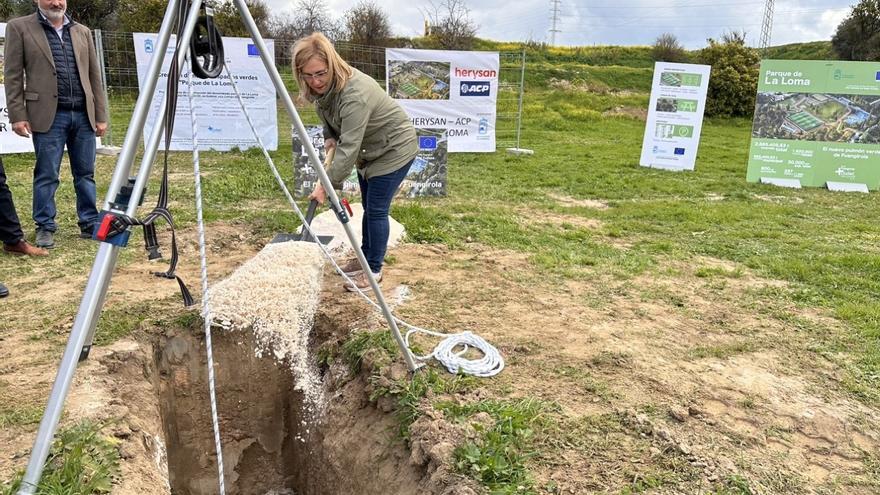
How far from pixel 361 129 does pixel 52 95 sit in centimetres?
294

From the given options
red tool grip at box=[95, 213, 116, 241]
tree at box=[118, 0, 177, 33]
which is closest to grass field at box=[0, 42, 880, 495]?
red tool grip at box=[95, 213, 116, 241]

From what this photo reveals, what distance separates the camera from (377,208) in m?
3.97

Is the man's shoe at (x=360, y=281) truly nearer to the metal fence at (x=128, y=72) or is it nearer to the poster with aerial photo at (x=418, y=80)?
the metal fence at (x=128, y=72)

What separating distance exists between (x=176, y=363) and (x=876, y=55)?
26504 mm

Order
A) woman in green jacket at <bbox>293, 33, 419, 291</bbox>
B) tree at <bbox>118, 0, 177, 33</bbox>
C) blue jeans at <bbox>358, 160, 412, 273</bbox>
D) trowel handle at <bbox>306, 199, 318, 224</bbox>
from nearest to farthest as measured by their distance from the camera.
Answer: trowel handle at <bbox>306, 199, 318, 224</bbox> → woman in green jacket at <bbox>293, 33, 419, 291</bbox> → blue jeans at <bbox>358, 160, 412, 273</bbox> → tree at <bbox>118, 0, 177, 33</bbox>

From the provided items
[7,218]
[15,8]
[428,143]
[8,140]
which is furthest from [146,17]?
[7,218]

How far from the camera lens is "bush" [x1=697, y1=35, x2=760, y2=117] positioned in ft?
58.5

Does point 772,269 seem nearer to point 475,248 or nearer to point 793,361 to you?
point 793,361

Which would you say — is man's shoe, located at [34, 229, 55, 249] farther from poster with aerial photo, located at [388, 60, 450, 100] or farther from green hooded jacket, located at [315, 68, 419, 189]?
poster with aerial photo, located at [388, 60, 450, 100]

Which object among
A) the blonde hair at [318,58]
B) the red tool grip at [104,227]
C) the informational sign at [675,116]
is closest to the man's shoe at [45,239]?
the blonde hair at [318,58]

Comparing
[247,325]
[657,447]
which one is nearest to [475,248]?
[247,325]

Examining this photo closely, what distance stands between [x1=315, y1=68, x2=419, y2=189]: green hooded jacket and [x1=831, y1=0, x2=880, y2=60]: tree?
24.9 metres

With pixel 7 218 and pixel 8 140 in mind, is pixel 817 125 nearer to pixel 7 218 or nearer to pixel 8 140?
pixel 7 218

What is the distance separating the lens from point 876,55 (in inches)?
867
